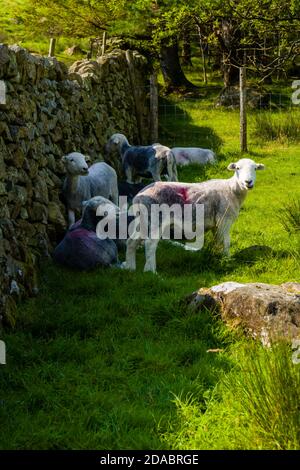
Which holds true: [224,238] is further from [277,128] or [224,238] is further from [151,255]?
[277,128]

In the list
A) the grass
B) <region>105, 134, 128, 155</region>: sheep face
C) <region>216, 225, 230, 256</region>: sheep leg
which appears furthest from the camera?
<region>105, 134, 128, 155</region>: sheep face

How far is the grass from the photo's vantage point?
389 centimetres

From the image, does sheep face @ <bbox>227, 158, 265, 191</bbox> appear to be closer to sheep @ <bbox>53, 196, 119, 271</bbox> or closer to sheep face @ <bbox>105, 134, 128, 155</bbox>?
sheep @ <bbox>53, 196, 119, 271</bbox>

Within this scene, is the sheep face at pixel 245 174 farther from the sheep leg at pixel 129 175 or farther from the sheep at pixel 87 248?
the sheep leg at pixel 129 175

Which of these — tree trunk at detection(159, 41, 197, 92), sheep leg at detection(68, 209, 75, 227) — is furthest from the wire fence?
sheep leg at detection(68, 209, 75, 227)

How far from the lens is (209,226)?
7.81 meters

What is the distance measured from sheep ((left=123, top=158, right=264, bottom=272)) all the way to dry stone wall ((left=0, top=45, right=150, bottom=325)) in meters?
1.19

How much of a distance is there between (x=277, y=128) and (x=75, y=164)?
9339mm

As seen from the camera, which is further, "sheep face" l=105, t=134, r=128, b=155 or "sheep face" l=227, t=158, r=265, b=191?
"sheep face" l=105, t=134, r=128, b=155

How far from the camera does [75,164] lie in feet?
27.6

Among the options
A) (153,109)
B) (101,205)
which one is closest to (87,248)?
(101,205)

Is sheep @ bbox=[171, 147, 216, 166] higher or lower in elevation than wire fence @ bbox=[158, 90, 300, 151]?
lower

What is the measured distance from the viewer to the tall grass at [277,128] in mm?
16344

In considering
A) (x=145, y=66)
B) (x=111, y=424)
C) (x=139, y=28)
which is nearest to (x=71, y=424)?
(x=111, y=424)
